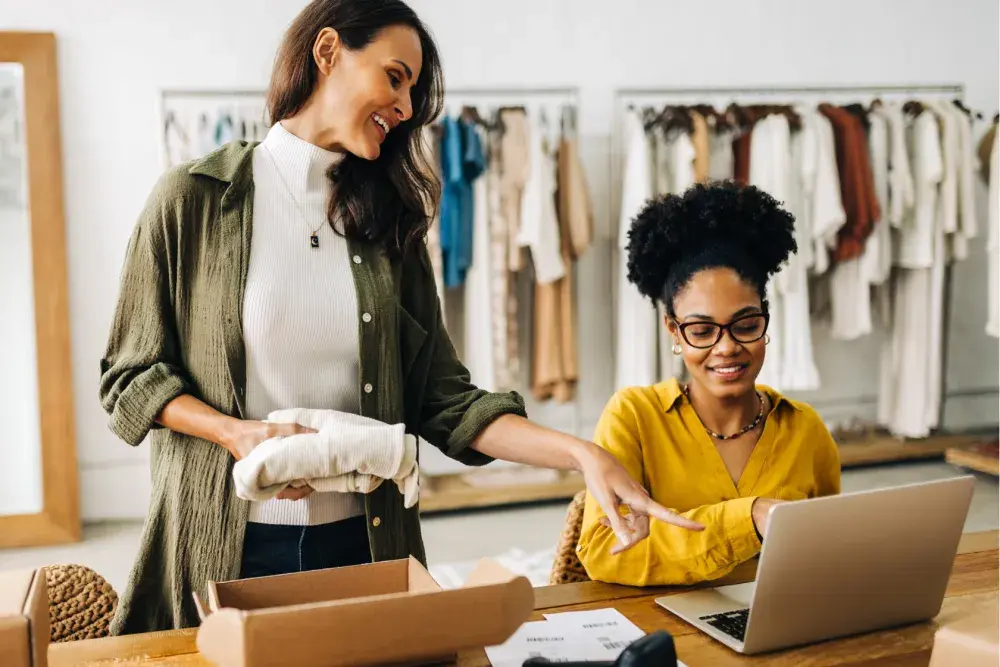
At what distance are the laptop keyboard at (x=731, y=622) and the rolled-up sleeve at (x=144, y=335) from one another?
80cm

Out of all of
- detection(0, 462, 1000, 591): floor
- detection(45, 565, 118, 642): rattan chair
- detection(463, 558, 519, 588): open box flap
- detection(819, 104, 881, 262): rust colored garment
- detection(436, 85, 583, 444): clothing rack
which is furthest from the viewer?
detection(819, 104, 881, 262): rust colored garment

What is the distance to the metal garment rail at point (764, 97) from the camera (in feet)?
14.6

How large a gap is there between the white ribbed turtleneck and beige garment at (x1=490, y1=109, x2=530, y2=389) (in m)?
2.57

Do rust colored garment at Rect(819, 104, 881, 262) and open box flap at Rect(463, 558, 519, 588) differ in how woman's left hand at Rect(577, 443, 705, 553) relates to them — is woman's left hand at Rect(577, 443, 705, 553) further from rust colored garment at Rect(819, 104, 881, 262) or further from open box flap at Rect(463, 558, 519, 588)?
rust colored garment at Rect(819, 104, 881, 262)

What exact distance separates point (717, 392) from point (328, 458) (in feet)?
2.85

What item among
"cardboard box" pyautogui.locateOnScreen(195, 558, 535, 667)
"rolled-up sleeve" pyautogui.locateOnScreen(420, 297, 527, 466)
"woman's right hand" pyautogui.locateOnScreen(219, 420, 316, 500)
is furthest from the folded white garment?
"rolled-up sleeve" pyautogui.locateOnScreen(420, 297, 527, 466)

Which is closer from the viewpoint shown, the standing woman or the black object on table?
the black object on table

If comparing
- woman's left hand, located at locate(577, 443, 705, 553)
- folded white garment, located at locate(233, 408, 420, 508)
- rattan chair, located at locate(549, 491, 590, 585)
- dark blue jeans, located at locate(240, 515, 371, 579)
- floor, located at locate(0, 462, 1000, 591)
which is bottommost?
floor, located at locate(0, 462, 1000, 591)

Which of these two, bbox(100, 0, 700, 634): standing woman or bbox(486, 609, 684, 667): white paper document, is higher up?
bbox(100, 0, 700, 634): standing woman

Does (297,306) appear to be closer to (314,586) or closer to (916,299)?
(314,586)

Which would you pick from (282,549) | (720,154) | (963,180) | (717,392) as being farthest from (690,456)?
(963,180)

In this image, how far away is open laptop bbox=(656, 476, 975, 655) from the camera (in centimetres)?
115

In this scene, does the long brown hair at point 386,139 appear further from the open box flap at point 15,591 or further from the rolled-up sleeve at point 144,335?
the open box flap at point 15,591

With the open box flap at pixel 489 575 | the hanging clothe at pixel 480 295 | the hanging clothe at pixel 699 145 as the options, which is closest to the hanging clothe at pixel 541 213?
the hanging clothe at pixel 480 295
